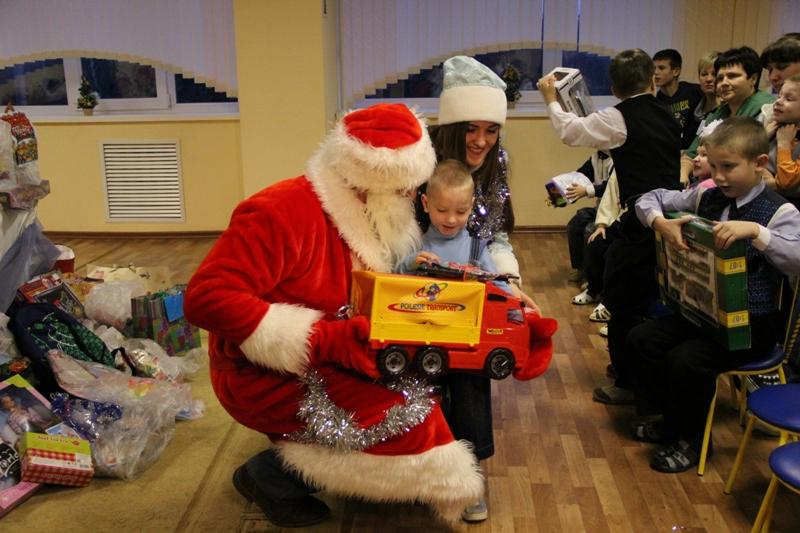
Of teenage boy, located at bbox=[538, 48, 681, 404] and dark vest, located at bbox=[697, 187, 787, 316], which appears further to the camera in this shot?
teenage boy, located at bbox=[538, 48, 681, 404]

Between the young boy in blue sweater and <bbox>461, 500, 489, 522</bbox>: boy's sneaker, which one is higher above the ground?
the young boy in blue sweater

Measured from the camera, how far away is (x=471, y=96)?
94.1 inches

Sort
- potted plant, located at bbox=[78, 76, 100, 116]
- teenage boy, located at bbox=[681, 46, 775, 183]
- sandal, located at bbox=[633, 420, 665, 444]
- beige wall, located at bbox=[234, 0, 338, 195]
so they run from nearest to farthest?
1. sandal, located at bbox=[633, 420, 665, 444]
2. teenage boy, located at bbox=[681, 46, 775, 183]
3. beige wall, located at bbox=[234, 0, 338, 195]
4. potted plant, located at bbox=[78, 76, 100, 116]

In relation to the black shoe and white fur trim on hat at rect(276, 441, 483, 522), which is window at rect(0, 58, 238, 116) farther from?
white fur trim on hat at rect(276, 441, 483, 522)

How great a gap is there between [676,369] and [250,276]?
1368 millimetres

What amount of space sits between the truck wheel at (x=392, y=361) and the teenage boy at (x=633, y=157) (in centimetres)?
131

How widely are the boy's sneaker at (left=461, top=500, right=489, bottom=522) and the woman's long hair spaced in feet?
2.81

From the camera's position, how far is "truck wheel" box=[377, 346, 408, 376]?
6.49ft

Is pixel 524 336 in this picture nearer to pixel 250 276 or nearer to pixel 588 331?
pixel 250 276

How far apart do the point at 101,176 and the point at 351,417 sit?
4.57 meters

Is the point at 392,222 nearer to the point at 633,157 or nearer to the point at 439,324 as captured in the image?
the point at 439,324

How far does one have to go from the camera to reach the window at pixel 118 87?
6016 mm

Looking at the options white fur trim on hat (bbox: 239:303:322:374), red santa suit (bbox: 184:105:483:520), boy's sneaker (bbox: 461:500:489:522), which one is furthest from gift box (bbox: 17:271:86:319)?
boy's sneaker (bbox: 461:500:489:522)

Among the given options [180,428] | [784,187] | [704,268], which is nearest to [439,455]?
[704,268]
